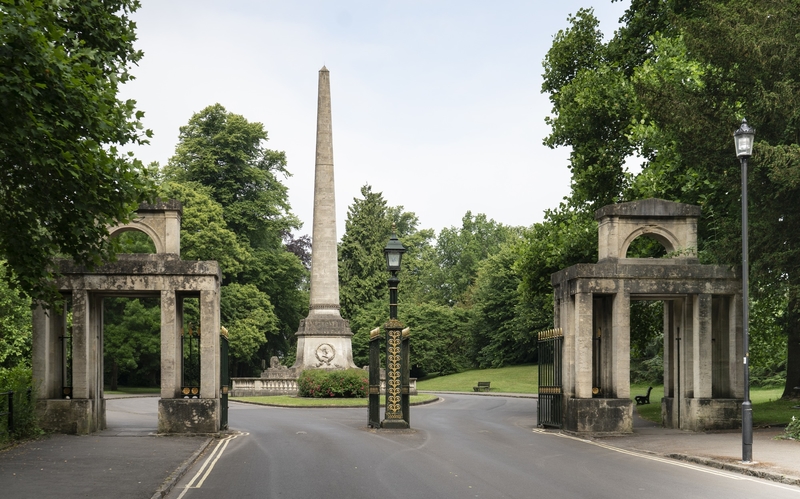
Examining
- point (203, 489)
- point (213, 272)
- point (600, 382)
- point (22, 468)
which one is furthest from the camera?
point (600, 382)

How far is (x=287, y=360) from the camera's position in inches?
2643

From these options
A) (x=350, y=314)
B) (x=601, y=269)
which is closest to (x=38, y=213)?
(x=601, y=269)

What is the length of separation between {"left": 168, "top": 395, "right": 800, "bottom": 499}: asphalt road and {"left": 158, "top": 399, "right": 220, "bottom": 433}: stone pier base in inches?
31.3

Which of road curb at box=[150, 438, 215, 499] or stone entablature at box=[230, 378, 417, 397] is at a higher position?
road curb at box=[150, 438, 215, 499]

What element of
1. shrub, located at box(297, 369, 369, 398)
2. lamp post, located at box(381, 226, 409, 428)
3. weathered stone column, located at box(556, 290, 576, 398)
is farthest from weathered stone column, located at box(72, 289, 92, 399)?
shrub, located at box(297, 369, 369, 398)

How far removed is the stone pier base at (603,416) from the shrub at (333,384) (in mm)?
19858

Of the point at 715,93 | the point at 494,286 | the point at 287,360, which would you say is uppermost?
the point at 715,93

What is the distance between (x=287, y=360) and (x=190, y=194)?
55.2 feet

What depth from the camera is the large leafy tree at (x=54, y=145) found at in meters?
13.1

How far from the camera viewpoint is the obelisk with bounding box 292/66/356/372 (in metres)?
43.8

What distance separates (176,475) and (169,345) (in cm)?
863

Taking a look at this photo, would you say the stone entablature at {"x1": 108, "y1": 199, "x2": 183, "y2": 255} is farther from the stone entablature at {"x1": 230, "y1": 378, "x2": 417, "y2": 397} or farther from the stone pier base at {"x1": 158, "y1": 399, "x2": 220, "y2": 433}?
the stone entablature at {"x1": 230, "y1": 378, "x2": 417, "y2": 397}

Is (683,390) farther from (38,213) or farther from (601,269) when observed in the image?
(38,213)

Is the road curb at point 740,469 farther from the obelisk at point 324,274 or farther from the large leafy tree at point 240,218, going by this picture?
the large leafy tree at point 240,218
